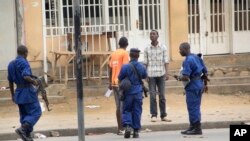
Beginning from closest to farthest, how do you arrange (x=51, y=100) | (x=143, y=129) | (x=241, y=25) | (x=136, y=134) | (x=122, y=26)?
(x=136, y=134) → (x=143, y=129) → (x=51, y=100) → (x=122, y=26) → (x=241, y=25)

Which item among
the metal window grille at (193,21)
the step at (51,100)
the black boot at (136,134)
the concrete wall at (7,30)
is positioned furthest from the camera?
the metal window grille at (193,21)

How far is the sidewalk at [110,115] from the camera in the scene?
39.4 ft

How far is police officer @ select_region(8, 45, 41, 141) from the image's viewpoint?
995 centimetres

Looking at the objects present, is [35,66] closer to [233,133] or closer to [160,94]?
[160,94]

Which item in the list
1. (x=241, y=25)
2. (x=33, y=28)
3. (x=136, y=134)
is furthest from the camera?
(x=241, y=25)

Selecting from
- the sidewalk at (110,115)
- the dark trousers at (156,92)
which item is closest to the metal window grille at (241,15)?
the sidewalk at (110,115)

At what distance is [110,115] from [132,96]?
2476 mm

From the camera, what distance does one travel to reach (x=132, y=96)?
35.9 ft

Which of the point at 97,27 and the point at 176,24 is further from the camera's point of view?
the point at 176,24

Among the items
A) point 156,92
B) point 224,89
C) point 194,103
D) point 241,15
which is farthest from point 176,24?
point 194,103

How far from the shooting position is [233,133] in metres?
5.50

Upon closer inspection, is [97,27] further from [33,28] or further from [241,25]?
[241,25]

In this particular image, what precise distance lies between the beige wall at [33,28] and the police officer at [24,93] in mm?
5538

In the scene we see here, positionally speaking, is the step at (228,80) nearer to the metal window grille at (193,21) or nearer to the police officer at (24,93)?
the metal window grille at (193,21)
